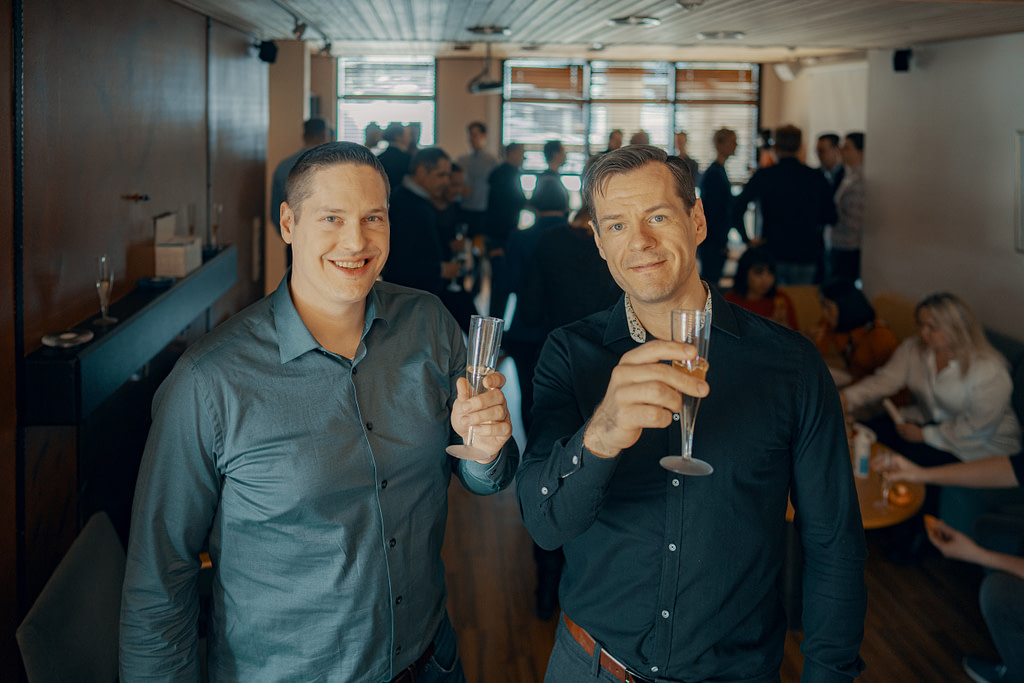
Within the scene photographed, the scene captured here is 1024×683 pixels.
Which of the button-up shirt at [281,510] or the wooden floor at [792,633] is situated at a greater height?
the button-up shirt at [281,510]

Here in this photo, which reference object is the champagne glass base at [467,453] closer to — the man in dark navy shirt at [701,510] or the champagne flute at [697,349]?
the man in dark navy shirt at [701,510]

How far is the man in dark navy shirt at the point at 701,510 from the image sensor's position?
156 cm

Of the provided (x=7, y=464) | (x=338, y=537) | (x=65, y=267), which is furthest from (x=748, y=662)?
(x=65, y=267)

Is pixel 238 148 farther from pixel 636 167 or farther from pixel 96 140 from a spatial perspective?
pixel 636 167

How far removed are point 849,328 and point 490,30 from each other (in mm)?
3401

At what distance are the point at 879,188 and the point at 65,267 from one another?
6562 mm

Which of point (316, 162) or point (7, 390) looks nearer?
point (316, 162)

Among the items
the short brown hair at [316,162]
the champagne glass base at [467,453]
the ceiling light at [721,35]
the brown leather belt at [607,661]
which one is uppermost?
the ceiling light at [721,35]

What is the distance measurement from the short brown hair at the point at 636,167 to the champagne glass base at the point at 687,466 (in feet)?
1.63

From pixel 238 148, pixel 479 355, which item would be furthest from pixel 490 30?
pixel 479 355

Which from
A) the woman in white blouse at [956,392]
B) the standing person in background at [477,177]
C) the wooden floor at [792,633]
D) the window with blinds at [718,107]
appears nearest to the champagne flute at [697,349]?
the wooden floor at [792,633]

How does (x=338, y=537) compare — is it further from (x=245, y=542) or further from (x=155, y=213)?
(x=155, y=213)

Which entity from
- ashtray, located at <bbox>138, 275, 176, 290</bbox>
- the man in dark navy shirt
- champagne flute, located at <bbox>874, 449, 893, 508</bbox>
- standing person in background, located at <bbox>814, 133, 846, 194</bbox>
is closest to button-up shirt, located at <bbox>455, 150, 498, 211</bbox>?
standing person in background, located at <bbox>814, 133, 846, 194</bbox>

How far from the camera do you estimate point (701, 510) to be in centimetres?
158
